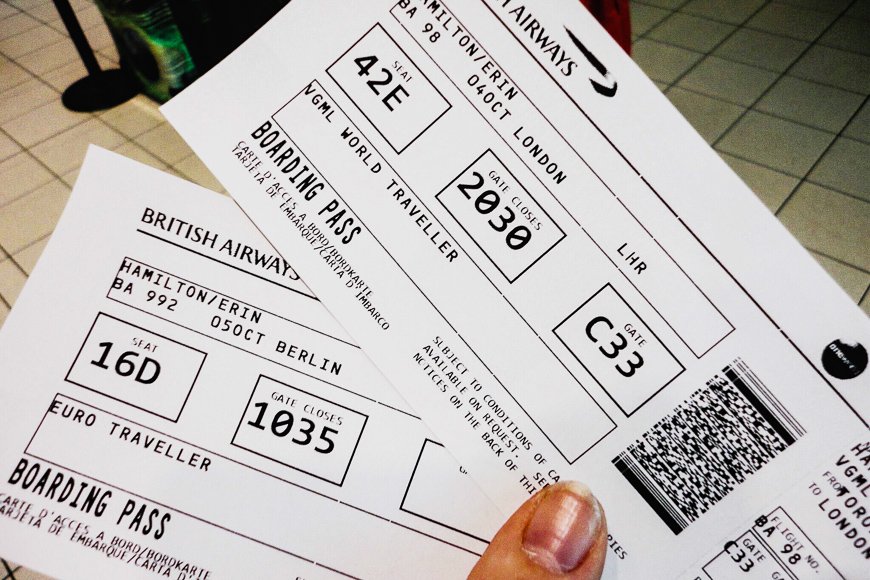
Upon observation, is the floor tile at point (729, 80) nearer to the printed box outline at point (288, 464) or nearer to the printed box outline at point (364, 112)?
the printed box outline at point (364, 112)

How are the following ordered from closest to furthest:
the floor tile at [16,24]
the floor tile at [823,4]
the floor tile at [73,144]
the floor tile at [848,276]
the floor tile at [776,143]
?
1. the floor tile at [848,276]
2. the floor tile at [776,143]
3. the floor tile at [73,144]
4. the floor tile at [823,4]
5. the floor tile at [16,24]

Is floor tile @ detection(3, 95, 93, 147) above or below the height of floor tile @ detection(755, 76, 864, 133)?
above

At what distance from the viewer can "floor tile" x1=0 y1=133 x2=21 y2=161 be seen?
202 centimetres

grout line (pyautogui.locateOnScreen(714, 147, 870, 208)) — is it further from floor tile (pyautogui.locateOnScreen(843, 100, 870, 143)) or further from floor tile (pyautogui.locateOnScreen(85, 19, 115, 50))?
floor tile (pyautogui.locateOnScreen(85, 19, 115, 50))

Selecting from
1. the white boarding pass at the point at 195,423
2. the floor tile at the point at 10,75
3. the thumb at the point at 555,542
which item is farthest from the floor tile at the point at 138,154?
the thumb at the point at 555,542

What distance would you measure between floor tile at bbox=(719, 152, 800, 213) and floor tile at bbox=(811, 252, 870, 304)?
24 cm

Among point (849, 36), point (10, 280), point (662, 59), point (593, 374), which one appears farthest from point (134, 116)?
point (849, 36)

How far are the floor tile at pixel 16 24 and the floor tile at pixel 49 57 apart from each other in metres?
0.28

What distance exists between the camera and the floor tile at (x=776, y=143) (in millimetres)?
1874

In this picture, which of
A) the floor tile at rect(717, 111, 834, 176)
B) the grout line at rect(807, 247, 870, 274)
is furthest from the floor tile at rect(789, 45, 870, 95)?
the grout line at rect(807, 247, 870, 274)

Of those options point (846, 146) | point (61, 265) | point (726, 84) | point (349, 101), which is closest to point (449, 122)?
point (349, 101)

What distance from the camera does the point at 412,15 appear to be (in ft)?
1.36

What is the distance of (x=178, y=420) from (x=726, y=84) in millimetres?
2434

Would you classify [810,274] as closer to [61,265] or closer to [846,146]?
[61,265]
